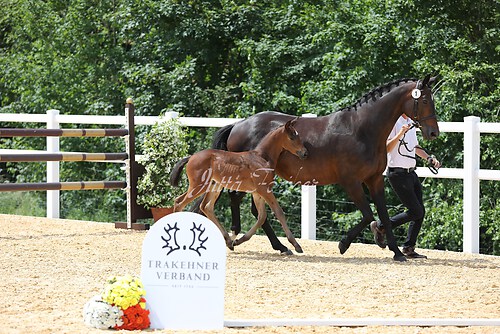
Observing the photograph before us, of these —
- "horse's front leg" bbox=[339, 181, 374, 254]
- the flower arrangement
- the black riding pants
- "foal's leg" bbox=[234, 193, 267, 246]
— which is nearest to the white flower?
the flower arrangement

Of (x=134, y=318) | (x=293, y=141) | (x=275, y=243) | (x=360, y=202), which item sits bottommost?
(x=134, y=318)

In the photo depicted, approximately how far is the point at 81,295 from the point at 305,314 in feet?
6.27

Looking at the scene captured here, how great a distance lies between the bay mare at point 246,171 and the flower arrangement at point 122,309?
3.63m

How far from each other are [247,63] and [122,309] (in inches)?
520

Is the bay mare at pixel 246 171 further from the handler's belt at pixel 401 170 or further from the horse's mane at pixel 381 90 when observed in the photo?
the handler's belt at pixel 401 170

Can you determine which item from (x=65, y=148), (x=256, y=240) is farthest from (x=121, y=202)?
(x=256, y=240)

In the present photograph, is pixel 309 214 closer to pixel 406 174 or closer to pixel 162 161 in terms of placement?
pixel 162 161

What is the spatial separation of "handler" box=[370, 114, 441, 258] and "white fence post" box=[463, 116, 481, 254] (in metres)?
0.83

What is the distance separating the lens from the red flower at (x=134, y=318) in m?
6.64

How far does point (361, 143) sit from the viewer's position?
34.5ft

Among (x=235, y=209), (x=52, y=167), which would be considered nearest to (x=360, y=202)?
(x=235, y=209)

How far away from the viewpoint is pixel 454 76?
14664 mm

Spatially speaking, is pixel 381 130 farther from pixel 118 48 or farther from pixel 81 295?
pixel 118 48

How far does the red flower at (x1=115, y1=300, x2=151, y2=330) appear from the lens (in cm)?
664
